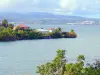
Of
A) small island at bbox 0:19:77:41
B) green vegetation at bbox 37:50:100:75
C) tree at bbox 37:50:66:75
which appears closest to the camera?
green vegetation at bbox 37:50:100:75

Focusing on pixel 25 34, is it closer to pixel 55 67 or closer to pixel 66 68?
pixel 55 67

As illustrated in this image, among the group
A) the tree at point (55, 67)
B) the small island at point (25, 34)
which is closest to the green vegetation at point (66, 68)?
the tree at point (55, 67)

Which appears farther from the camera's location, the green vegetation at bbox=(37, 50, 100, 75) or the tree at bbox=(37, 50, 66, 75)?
the tree at bbox=(37, 50, 66, 75)

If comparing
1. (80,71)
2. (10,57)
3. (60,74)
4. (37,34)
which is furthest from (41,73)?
(37,34)

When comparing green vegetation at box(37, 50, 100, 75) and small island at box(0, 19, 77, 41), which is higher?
green vegetation at box(37, 50, 100, 75)

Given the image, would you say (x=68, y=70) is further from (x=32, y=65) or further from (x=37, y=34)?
(x=37, y=34)

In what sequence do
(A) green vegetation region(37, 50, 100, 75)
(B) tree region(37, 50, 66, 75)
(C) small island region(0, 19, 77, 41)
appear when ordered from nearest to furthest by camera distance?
(A) green vegetation region(37, 50, 100, 75) < (B) tree region(37, 50, 66, 75) < (C) small island region(0, 19, 77, 41)

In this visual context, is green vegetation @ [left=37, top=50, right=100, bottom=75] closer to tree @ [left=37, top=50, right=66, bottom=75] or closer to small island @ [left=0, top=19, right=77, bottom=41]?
tree @ [left=37, top=50, right=66, bottom=75]

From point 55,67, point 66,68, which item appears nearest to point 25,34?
point 55,67

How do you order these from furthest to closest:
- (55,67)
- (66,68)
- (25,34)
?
(25,34)
(55,67)
(66,68)

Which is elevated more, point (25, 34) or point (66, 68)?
point (66, 68)

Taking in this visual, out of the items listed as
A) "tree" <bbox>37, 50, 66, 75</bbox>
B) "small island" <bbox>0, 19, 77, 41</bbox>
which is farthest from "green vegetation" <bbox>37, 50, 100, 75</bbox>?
"small island" <bbox>0, 19, 77, 41</bbox>
